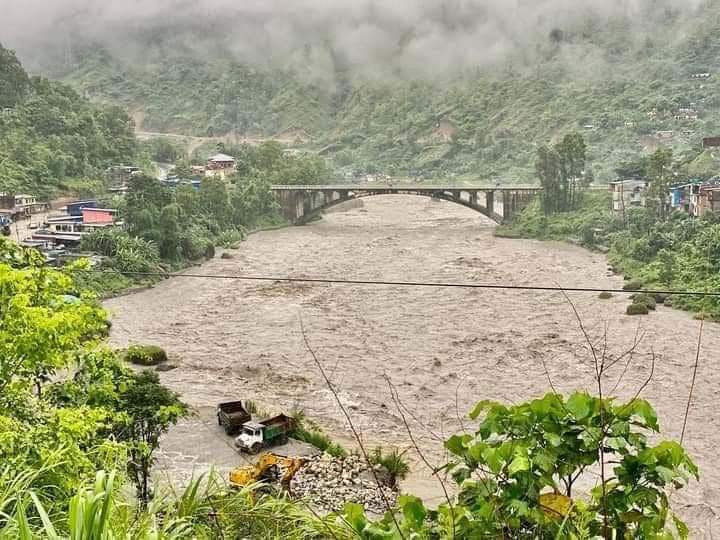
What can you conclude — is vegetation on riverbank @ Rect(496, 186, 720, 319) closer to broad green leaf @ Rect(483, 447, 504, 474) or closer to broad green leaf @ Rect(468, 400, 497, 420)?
broad green leaf @ Rect(468, 400, 497, 420)

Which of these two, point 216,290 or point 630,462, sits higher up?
point 630,462

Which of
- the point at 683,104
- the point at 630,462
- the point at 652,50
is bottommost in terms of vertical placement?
the point at 630,462

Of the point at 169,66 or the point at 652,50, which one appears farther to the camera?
the point at 169,66

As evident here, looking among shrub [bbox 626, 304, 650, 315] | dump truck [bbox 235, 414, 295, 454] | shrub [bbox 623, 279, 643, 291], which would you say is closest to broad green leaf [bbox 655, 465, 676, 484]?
dump truck [bbox 235, 414, 295, 454]

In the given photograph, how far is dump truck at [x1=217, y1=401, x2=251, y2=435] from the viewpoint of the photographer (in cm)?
725

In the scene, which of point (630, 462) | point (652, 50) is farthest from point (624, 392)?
point (652, 50)

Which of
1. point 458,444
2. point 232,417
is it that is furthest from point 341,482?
point 458,444

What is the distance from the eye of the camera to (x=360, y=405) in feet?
27.0

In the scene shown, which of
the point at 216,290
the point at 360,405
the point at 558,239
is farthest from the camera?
the point at 558,239

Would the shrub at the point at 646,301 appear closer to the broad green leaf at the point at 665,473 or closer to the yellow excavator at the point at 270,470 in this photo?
the yellow excavator at the point at 270,470

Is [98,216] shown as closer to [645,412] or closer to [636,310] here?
Result: [636,310]

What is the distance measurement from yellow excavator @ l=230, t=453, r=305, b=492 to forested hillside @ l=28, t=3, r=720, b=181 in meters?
25.6

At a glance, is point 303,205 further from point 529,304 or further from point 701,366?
point 701,366

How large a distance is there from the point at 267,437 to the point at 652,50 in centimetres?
4852
